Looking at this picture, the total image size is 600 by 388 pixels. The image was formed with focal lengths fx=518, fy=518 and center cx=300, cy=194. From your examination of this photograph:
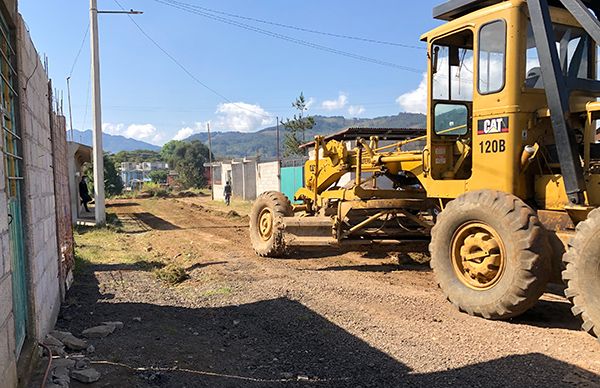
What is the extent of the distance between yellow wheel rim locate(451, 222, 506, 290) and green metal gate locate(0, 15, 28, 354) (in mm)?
4645

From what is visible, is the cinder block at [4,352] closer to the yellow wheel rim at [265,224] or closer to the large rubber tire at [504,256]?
the large rubber tire at [504,256]

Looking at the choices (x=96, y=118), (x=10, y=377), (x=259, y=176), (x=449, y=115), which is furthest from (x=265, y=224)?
(x=259, y=176)

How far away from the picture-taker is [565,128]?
5473mm

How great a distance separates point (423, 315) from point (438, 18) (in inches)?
160

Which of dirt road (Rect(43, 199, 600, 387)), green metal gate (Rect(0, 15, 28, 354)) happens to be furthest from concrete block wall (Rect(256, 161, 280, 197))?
green metal gate (Rect(0, 15, 28, 354))

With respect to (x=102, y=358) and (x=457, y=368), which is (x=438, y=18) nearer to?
(x=457, y=368)

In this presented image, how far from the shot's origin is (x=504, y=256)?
5.65m

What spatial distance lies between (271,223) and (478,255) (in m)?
5.66

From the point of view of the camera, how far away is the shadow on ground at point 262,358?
4.19 metres

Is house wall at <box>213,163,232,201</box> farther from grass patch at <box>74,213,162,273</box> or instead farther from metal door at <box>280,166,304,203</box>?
grass patch at <box>74,213,162,273</box>

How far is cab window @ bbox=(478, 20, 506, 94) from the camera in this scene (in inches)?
242

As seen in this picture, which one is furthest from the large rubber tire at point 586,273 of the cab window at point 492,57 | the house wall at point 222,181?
the house wall at point 222,181

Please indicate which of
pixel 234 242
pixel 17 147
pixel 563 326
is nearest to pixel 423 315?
pixel 563 326

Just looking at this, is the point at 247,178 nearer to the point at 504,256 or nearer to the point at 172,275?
the point at 172,275
